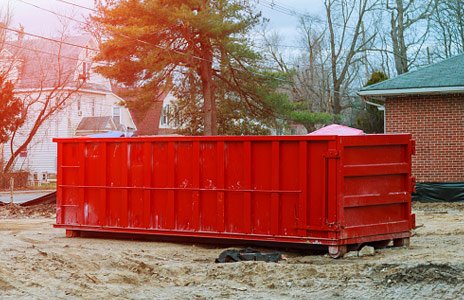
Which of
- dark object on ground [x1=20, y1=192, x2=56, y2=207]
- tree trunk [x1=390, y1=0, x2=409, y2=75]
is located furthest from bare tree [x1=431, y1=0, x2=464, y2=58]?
dark object on ground [x1=20, y1=192, x2=56, y2=207]

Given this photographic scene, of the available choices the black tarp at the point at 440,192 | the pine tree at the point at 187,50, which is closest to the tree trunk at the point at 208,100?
the pine tree at the point at 187,50

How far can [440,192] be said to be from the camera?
24000 mm

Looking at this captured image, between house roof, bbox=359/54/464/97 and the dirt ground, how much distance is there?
1125 cm

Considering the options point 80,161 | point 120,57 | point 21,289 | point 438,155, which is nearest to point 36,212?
point 80,161

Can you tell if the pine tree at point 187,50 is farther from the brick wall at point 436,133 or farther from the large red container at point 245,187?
the large red container at point 245,187

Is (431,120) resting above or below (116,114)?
below

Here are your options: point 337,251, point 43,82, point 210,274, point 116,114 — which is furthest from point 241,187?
point 116,114

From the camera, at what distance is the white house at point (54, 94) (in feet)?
147

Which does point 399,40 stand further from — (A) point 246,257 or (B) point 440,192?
(A) point 246,257

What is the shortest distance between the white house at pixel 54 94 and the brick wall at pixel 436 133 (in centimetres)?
2347

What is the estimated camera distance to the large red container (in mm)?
12508

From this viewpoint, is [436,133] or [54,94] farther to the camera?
[54,94]

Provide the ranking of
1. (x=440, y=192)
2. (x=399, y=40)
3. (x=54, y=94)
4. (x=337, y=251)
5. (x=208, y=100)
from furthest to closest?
(x=399, y=40) → (x=54, y=94) → (x=208, y=100) → (x=440, y=192) → (x=337, y=251)

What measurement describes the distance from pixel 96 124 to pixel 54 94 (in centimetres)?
690
